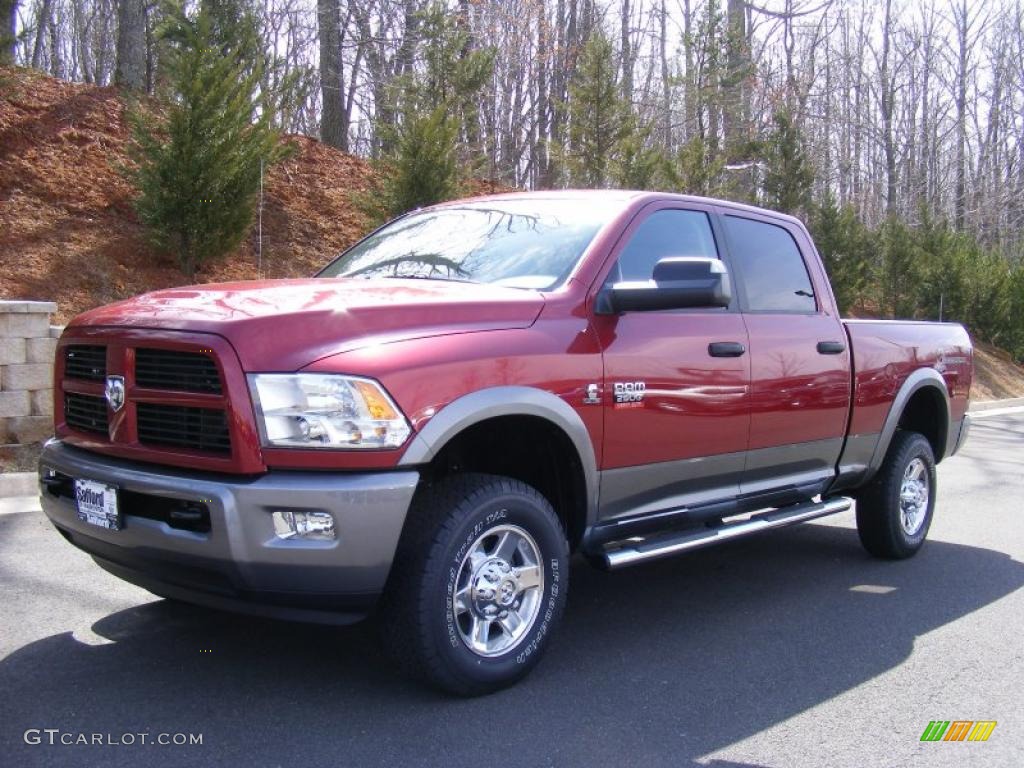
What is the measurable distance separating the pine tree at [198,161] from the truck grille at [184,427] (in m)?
8.11

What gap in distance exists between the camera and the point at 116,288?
10.8 m

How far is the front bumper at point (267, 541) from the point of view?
10.5 feet

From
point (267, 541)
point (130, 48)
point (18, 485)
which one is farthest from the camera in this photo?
point (130, 48)

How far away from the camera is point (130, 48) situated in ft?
50.4

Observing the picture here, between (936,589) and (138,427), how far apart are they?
4.38 m

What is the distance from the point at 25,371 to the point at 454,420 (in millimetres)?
5888

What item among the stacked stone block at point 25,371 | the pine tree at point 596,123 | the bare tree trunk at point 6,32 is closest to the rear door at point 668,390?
the stacked stone block at point 25,371

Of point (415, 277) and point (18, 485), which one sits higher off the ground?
point (415, 277)

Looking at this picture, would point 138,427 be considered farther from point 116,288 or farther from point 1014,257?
point 1014,257

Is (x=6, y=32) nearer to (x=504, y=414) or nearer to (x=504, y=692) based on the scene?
(x=504, y=414)

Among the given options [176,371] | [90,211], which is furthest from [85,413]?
[90,211]

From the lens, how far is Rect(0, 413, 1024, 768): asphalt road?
11.0 feet

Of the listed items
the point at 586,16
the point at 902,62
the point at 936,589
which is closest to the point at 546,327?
the point at 936,589

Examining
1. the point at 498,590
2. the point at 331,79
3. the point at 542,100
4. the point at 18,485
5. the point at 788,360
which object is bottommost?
the point at 18,485
